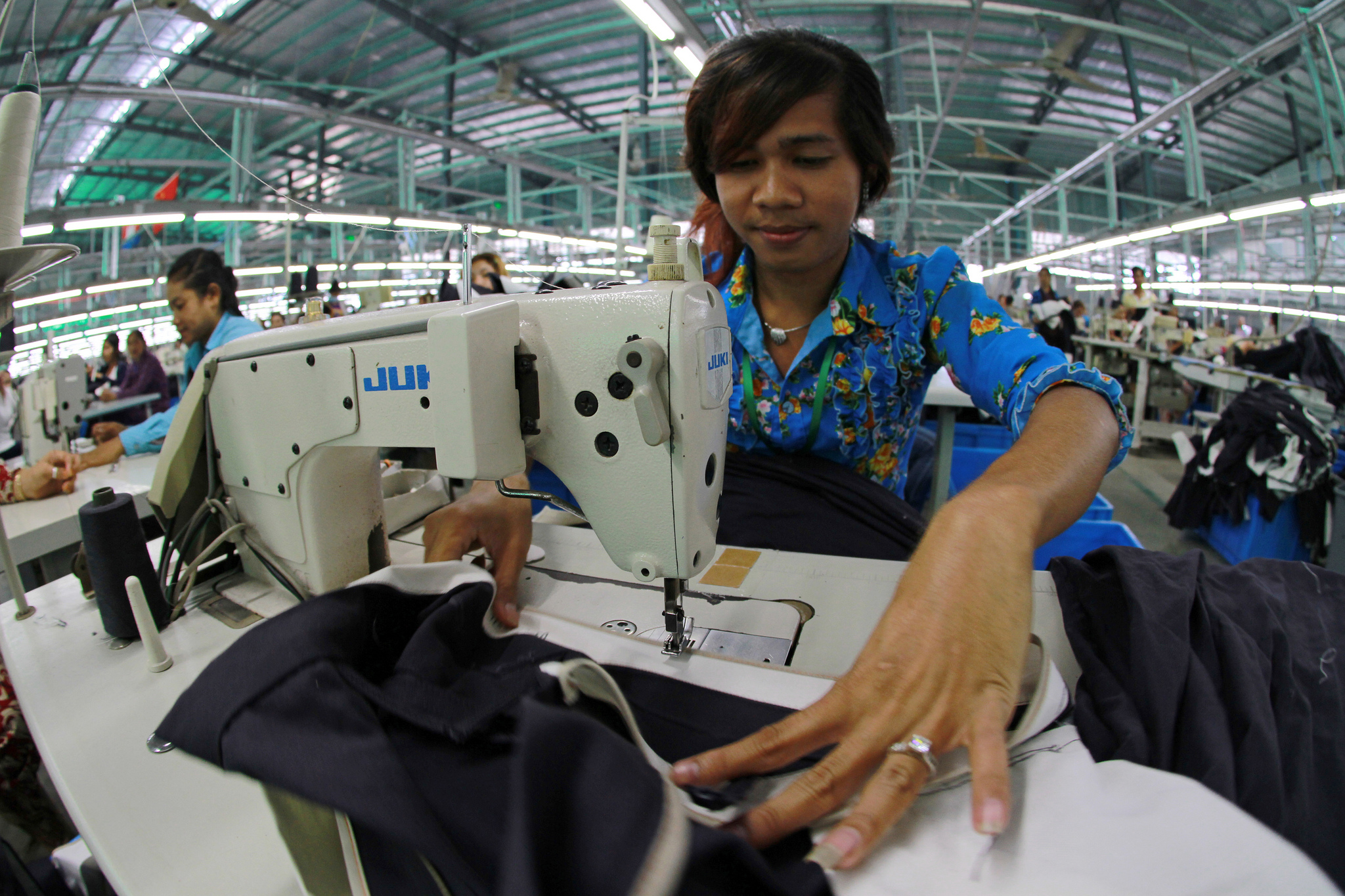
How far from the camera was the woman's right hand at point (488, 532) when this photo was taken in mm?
967

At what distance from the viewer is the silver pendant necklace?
4.20 feet

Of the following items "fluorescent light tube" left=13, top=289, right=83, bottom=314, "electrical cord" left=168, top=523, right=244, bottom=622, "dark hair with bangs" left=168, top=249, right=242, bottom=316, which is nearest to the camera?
"electrical cord" left=168, top=523, right=244, bottom=622

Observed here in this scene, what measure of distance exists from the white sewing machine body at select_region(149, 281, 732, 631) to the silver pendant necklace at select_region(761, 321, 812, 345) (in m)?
0.47

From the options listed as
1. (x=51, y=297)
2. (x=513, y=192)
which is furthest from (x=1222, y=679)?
(x=513, y=192)

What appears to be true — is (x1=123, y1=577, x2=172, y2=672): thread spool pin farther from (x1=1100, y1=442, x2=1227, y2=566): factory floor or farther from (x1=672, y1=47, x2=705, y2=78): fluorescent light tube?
(x1=1100, y1=442, x2=1227, y2=566): factory floor

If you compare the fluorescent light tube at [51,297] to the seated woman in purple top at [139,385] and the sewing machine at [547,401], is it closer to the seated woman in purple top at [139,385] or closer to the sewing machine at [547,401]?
the seated woman in purple top at [139,385]

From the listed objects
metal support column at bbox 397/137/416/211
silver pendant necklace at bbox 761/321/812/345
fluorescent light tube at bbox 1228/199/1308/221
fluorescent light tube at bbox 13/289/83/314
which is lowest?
silver pendant necklace at bbox 761/321/812/345

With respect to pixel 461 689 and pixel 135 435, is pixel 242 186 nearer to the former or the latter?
pixel 135 435

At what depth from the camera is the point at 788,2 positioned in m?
5.09

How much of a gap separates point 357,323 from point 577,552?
0.53m

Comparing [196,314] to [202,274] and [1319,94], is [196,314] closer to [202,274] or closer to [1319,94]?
[202,274]

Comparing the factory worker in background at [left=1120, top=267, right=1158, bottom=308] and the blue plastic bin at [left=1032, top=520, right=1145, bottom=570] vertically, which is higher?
the factory worker in background at [left=1120, top=267, right=1158, bottom=308]

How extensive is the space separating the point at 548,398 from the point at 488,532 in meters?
0.33

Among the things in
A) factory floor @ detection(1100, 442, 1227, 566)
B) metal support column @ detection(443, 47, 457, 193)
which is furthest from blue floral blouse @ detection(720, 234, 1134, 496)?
metal support column @ detection(443, 47, 457, 193)
